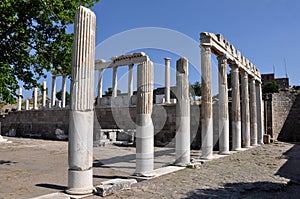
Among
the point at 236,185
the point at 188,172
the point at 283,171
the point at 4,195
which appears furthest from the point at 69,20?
the point at 283,171

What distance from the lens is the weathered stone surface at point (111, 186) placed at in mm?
5758

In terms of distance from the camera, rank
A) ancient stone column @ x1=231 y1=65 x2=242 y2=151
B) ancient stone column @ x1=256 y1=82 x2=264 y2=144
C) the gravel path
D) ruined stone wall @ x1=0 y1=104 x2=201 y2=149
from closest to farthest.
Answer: the gravel path → ancient stone column @ x1=231 y1=65 x2=242 y2=151 → ruined stone wall @ x1=0 y1=104 x2=201 y2=149 → ancient stone column @ x1=256 y1=82 x2=264 y2=144

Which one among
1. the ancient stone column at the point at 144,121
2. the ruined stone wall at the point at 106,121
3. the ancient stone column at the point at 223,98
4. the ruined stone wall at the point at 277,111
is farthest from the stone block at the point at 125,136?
the ancient stone column at the point at 144,121

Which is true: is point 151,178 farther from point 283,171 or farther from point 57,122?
point 57,122

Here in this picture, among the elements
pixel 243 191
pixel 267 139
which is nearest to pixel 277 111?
pixel 267 139

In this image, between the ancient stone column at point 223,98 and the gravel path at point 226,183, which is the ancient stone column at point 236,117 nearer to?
the ancient stone column at point 223,98

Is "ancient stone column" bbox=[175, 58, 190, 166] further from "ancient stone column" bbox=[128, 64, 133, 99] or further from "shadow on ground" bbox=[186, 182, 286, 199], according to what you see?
"ancient stone column" bbox=[128, 64, 133, 99]

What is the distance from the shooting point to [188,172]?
8523 mm

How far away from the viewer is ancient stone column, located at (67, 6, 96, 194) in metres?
5.71

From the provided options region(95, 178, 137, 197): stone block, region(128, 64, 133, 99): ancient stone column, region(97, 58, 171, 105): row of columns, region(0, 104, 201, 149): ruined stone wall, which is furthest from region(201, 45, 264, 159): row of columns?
region(128, 64, 133, 99): ancient stone column

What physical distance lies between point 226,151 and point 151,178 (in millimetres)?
6636

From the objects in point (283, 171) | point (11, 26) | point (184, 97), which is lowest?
point (283, 171)

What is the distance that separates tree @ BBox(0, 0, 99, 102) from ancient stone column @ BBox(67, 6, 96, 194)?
2412 mm

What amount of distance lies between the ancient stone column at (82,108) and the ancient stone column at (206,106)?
652 centimetres
